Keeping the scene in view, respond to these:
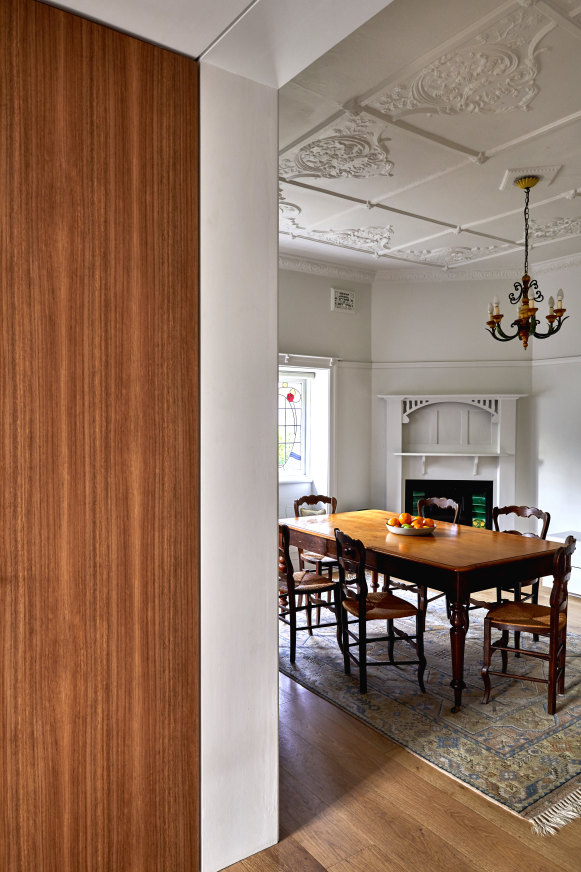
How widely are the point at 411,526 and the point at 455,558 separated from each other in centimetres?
70

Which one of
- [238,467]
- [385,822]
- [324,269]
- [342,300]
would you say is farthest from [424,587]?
[324,269]

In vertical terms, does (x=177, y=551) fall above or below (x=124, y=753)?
above

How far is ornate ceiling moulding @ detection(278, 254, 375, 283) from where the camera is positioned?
5.61m

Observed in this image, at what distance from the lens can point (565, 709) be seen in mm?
3098

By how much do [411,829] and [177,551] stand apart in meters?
1.38

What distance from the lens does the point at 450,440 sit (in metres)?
6.18

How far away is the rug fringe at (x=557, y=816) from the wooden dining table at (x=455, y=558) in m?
0.78

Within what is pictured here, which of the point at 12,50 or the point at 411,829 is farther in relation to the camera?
the point at 411,829

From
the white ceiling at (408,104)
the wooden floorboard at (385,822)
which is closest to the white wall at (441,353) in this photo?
the white ceiling at (408,104)

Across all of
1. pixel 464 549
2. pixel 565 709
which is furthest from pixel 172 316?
pixel 565 709

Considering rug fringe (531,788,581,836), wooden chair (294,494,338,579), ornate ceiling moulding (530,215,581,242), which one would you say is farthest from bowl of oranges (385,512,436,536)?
ornate ceiling moulding (530,215,581,242)

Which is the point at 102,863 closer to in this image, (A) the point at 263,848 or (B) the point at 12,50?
(A) the point at 263,848

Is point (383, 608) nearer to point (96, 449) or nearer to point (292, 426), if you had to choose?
point (96, 449)

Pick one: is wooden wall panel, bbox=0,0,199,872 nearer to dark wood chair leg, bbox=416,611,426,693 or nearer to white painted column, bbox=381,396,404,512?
dark wood chair leg, bbox=416,611,426,693
